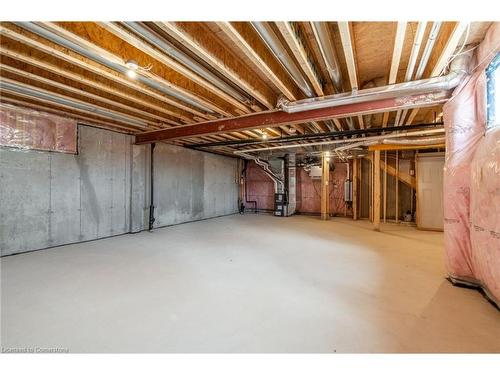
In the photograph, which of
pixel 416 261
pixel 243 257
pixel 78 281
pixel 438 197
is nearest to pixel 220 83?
pixel 243 257

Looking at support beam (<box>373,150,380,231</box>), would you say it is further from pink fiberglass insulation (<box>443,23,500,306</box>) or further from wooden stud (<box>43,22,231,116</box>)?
wooden stud (<box>43,22,231,116</box>)

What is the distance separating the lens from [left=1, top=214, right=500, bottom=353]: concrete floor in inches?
57.0

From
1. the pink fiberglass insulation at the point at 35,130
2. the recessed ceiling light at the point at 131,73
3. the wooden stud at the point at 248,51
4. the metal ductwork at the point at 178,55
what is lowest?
the pink fiberglass insulation at the point at 35,130

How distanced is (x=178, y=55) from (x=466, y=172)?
3.00 m

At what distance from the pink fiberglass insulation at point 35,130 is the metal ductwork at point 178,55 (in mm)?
3060

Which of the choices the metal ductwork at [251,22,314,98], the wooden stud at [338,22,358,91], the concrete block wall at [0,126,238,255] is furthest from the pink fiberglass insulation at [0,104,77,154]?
the wooden stud at [338,22,358,91]

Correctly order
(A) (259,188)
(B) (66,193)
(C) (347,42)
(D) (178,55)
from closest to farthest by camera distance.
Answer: (C) (347,42) → (D) (178,55) → (B) (66,193) → (A) (259,188)

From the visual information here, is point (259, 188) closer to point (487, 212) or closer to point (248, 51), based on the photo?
point (248, 51)

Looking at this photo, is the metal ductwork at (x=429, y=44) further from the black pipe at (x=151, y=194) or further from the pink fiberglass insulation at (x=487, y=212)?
the black pipe at (x=151, y=194)

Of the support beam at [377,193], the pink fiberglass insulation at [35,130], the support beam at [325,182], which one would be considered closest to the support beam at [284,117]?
the pink fiberglass insulation at [35,130]

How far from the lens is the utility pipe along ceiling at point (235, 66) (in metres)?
1.78

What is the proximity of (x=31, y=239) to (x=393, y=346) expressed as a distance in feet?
16.2

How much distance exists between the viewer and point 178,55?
2.01 metres

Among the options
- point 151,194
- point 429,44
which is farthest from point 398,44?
point 151,194
